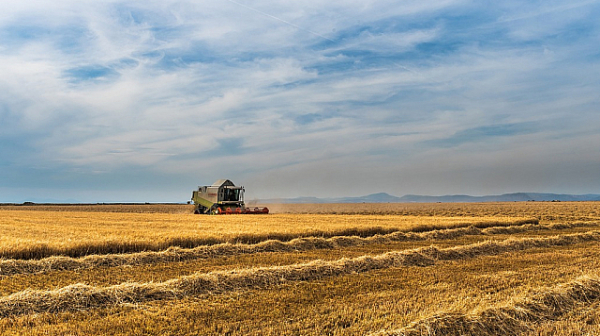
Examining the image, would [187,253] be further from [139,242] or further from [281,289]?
[281,289]

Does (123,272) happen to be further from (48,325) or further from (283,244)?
(283,244)

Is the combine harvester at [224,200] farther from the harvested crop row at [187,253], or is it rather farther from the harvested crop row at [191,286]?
the harvested crop row at [191,286]

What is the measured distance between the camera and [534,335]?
5.95 m

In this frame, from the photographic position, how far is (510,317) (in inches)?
248

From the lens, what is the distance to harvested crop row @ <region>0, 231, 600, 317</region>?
22.5 feet

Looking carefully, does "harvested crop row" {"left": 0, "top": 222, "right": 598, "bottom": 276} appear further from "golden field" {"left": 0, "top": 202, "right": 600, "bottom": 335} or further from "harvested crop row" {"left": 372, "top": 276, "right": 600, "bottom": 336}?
"harvested crop row" {"left": 372, "top": 276, "right": 600, "bottom": 336}

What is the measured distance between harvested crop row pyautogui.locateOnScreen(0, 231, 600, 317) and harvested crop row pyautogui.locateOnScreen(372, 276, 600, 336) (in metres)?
3.66

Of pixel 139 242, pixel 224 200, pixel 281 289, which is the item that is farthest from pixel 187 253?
pixel 224 200

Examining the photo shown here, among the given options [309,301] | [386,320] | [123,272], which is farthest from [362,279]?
[123,272]

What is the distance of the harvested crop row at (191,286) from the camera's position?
687 centimetres

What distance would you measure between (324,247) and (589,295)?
27.7 ft

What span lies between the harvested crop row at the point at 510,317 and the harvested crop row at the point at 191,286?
3.66m

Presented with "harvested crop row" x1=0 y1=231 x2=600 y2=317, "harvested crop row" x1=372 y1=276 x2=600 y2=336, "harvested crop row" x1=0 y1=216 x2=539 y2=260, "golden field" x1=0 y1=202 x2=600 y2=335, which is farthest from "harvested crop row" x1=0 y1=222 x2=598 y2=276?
"harvested crop row" x1=372 y1=276 x2=600 y2=336

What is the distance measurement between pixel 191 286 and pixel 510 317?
5.23m
